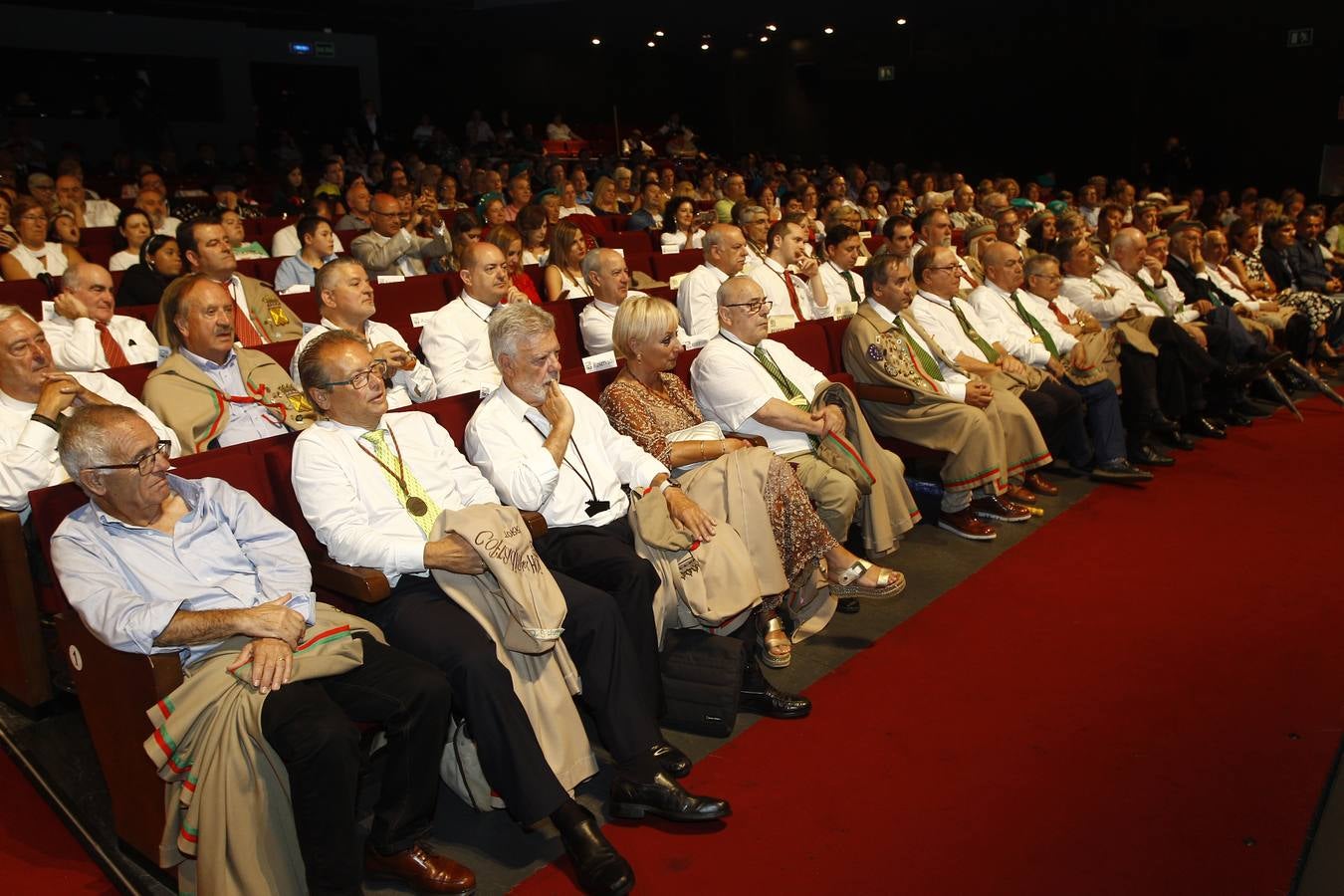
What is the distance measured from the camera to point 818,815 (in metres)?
2.17

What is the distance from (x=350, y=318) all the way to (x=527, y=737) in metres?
1.75

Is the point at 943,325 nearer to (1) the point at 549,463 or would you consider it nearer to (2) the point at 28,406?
(1) the point at 549,463

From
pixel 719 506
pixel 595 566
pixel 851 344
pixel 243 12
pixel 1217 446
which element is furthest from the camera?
pixel 243 12

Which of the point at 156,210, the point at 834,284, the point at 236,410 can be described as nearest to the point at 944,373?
the point at 834,284

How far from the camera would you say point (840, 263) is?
527cm

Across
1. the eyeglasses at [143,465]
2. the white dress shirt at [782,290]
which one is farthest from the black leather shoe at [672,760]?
the white dress shirt at [782,290]

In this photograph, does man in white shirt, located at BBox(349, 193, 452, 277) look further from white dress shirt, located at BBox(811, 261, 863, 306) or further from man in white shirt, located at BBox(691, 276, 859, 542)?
man in white shirt, located at BBox(691, 276, 859, 542)

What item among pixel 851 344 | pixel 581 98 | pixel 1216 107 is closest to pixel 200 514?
pixel 851 344

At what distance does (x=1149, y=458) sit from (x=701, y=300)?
2.12 m

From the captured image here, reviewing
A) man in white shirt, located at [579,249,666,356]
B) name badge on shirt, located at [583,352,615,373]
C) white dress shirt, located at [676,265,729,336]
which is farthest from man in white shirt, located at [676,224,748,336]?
name badge on shirt, located at [583,352,615,373]

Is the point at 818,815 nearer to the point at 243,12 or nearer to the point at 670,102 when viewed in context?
the point at 243,12

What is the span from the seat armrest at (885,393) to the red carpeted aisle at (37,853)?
2749 mm

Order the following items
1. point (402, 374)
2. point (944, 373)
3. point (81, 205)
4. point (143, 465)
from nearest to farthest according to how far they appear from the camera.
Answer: point (143, 465), point (402, 374), point (944, 373), point (81, 205)

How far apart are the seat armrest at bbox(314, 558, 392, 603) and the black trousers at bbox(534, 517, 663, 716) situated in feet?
1.37
